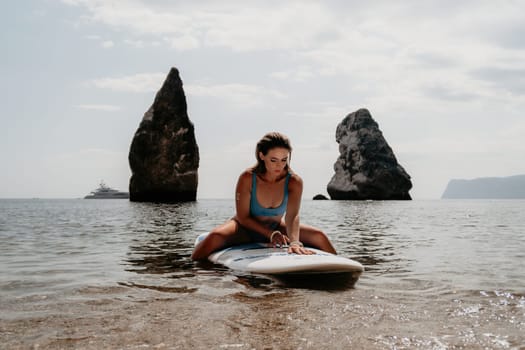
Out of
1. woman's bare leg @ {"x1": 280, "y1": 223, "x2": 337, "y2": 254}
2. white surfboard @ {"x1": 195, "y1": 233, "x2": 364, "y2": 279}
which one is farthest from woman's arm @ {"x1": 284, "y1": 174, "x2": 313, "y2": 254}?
woman's bare leg @ {"x1": 280, "y1": 223, "x2": 337, "y2": 254}

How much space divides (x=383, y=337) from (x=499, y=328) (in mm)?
848

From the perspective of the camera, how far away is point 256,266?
5152 millimetres

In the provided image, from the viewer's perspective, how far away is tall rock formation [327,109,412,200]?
82125 millimetres

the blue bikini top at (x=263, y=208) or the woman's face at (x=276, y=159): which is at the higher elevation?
the woman's face at (x=276, y=159)

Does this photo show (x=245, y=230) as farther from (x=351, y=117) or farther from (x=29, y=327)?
(x=351, y=117)

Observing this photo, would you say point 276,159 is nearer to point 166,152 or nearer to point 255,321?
point 255,321

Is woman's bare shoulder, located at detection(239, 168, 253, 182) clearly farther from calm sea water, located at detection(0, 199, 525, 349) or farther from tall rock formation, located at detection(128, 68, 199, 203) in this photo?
tall rock formation, located at detection(128, 68, 199, 203)

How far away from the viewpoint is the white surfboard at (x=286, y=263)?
4883mm

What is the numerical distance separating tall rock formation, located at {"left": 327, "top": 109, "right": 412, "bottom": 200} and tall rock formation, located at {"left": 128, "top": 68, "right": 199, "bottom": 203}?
32061 millimetres

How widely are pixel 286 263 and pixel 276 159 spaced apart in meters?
1.35

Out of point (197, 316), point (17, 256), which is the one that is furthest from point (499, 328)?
point (17, 256)

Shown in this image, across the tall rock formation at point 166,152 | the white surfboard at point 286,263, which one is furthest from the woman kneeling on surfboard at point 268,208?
the tall rock formation at point 166,152

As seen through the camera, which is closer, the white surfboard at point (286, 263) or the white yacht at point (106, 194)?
the white surfboard at point (286, 263)

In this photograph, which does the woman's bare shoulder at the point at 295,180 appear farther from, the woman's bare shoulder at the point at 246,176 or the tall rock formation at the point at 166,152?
the tall rock formation at the point at 166,152
